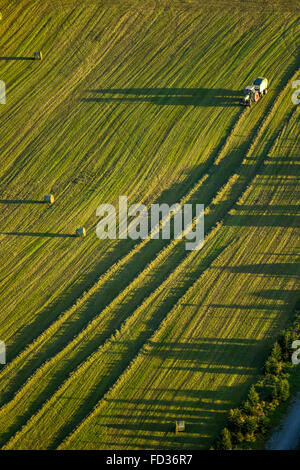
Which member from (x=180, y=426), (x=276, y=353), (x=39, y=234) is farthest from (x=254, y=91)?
(x=180, y=426)

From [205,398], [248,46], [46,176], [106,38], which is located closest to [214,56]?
[248,46]

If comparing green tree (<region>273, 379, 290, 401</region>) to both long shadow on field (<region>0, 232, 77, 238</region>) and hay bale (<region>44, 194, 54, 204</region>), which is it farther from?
hay bale (<region>44, 194, 54, 204</region>)

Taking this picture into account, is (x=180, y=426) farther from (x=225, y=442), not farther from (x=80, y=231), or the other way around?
(x=80, y=231)

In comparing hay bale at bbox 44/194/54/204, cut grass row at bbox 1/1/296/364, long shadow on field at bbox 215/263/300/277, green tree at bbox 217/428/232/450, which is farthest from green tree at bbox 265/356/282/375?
hay bale at bbox 44/194/54/204

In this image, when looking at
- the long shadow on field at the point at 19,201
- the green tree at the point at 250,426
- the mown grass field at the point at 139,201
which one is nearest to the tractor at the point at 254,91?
the mown grass field at the point at 139,201

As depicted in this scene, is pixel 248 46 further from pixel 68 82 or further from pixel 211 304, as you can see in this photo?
pixel 211 304

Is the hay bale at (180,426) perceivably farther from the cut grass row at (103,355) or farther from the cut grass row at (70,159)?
the cut grass row at (70,159)
